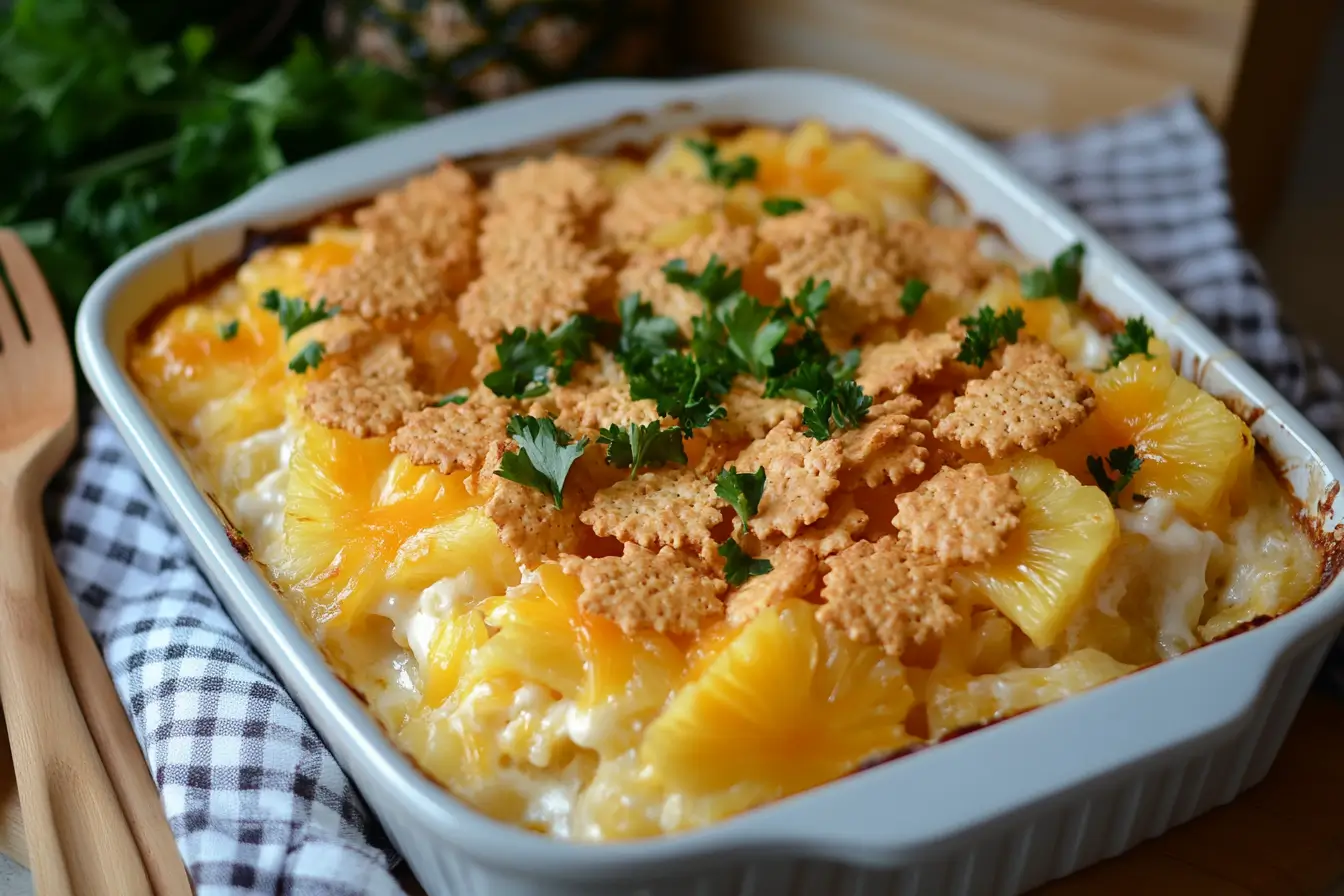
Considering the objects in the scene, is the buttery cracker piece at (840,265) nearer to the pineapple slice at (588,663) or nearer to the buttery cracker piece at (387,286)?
the buttery cracker piece at (387,286)

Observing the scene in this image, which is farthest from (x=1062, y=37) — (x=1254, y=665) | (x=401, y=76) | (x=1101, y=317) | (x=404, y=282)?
(x=1254, y=665)

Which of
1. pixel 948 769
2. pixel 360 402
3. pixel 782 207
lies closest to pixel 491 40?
pixel 782 207

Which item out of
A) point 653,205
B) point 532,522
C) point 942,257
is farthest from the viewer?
point 653,205

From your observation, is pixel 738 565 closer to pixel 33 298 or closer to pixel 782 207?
pixel 782 207

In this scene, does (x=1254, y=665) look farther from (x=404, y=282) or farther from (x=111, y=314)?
(x=111, y=314)

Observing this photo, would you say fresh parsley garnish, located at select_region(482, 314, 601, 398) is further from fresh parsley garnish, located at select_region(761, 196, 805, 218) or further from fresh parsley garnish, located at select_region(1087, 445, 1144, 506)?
fresh parsley garnish, located at select_region(1087, 445, 1144, 506)

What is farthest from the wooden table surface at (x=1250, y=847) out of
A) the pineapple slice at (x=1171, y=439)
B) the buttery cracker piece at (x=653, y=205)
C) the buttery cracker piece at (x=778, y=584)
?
the buttery cracker piece at (x=653, y=205)
